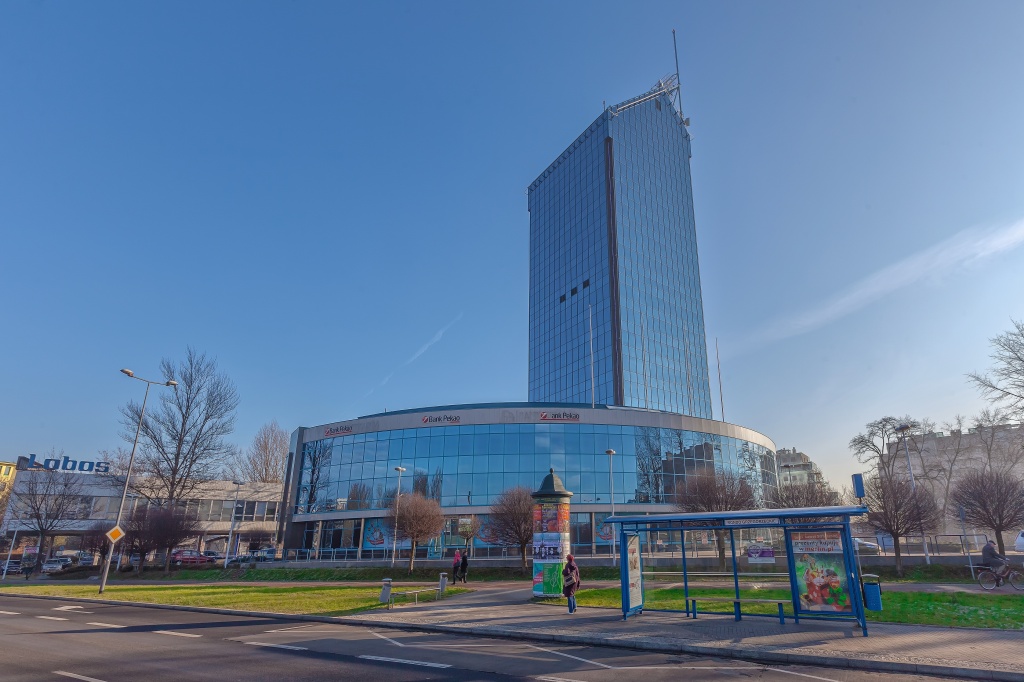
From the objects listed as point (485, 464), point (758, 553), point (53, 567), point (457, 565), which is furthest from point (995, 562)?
point (53, 567)

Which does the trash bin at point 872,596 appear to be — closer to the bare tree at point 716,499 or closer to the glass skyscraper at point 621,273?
the bare tree at point 716,499

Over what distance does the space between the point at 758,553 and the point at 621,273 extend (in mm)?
78424

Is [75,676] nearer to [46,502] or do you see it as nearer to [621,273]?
[46,502]

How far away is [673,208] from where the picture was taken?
114m

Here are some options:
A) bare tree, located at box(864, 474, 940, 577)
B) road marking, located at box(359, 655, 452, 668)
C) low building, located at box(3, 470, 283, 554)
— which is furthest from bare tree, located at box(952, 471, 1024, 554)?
low building, located at box(3, 470, 283, 554)

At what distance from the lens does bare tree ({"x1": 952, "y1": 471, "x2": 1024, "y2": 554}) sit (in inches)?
1205

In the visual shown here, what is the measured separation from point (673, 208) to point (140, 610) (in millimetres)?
108488

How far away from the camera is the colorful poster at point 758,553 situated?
20.5 meters

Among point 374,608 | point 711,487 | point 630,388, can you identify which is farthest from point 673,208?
point 374,608

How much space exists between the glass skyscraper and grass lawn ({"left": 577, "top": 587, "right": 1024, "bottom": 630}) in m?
67.9

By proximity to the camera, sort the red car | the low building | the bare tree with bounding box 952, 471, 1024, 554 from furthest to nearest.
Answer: the low building, the red car, the bare tree with bounding box 952, 471, 1024, 554

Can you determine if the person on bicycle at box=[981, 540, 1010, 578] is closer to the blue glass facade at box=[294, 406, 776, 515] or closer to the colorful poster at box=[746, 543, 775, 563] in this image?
the colorful poster at box=[746, 543, 775, 563]

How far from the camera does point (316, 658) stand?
11930 mm

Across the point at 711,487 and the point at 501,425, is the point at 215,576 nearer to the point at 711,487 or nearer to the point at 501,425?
the point at 501,425
